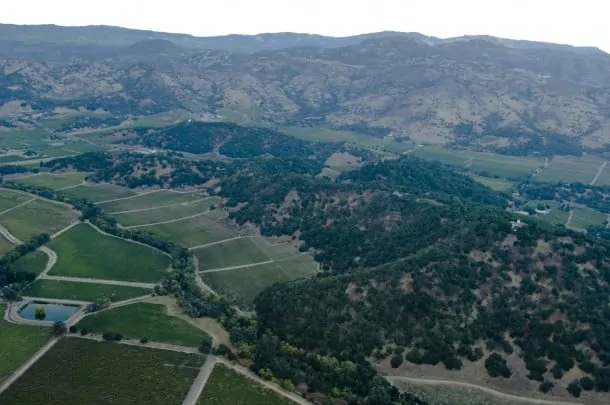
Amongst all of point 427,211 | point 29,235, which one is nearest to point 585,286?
point 427,211

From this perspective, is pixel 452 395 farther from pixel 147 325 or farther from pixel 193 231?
pixel 193 231

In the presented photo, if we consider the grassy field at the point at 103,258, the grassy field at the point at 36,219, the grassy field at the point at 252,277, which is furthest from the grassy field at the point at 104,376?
the grassy field at the point at 36,219

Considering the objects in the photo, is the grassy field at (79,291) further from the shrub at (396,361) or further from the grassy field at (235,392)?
the shrub at (396,361)

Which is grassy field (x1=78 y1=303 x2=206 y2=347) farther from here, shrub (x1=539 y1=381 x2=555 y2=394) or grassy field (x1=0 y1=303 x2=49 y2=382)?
shrub (x1=539 y1=381 x2=555 y2=394)

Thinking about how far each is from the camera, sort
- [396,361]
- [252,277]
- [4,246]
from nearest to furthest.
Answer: [396,361] → [252,277] → [4,246]

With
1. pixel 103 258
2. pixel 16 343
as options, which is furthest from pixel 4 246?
pixel 16 343
